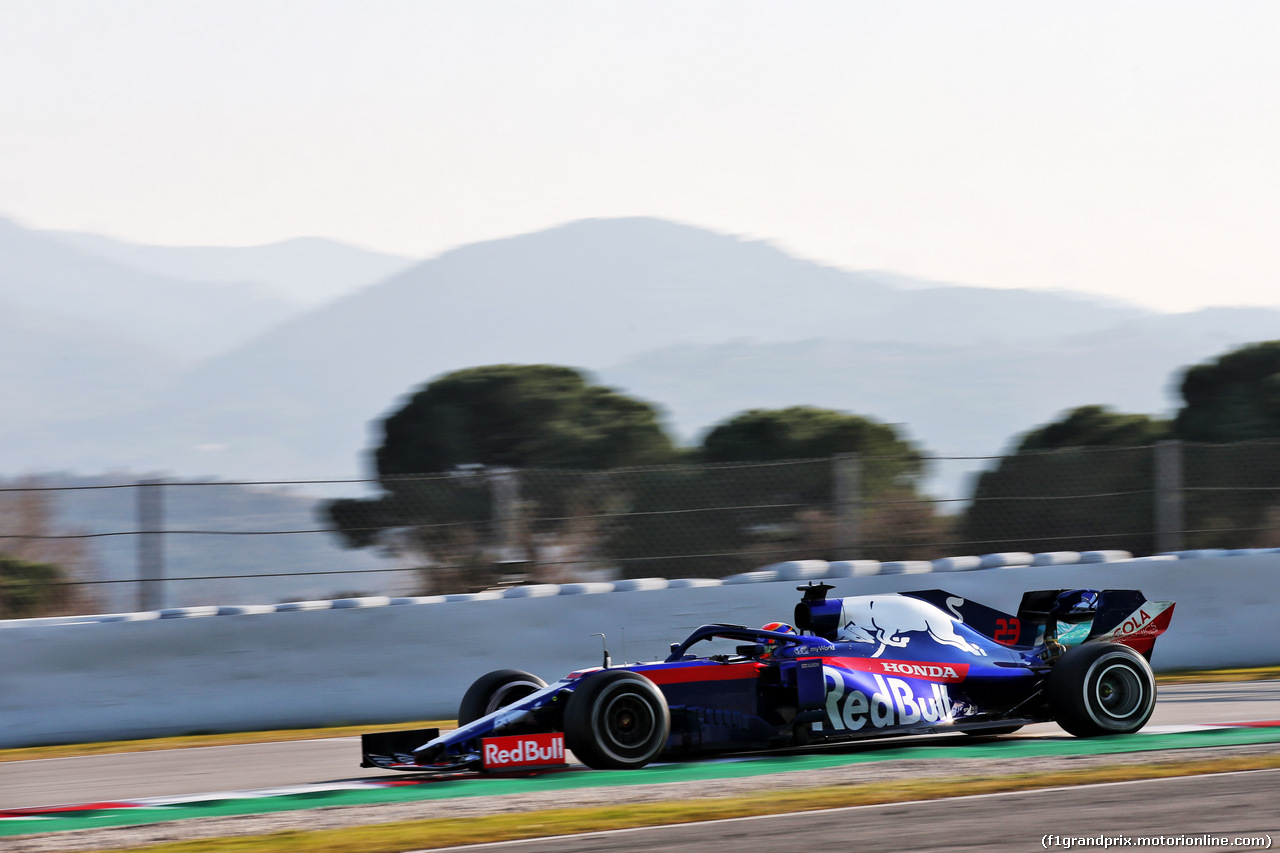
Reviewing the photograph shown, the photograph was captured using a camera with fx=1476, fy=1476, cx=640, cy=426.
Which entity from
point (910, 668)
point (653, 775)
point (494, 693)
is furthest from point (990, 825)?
point (494, 693)

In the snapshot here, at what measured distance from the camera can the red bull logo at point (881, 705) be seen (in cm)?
791

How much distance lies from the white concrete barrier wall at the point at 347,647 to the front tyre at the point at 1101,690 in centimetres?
329

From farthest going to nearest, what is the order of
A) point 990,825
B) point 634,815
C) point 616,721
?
point 616,721 → point 634,815 → point 990,825

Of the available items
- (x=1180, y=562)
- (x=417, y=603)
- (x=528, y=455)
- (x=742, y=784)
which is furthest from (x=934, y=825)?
(x=528, y=455)

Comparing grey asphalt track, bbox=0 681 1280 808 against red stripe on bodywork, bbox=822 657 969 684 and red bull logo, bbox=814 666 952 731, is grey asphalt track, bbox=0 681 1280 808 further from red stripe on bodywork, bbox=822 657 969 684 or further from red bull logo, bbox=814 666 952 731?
red bull logo, bbox=814 666 952 731

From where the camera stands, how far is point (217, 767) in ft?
28.7

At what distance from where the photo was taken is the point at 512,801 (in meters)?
6.79

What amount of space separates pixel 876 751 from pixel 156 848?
4.09 m

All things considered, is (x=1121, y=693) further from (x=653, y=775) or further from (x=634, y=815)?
(x=634, y=815)

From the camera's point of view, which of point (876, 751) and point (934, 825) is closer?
point (934, 825)

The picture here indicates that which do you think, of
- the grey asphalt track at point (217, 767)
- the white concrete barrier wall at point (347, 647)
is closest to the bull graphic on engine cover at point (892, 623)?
the grey asphalt track at point (217, 767)

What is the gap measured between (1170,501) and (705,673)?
6.78 meters

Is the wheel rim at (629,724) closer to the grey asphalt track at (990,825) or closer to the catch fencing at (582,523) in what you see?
the grey asphalt track at (990,825)

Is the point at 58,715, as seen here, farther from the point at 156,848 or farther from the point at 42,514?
the point at 156,848
